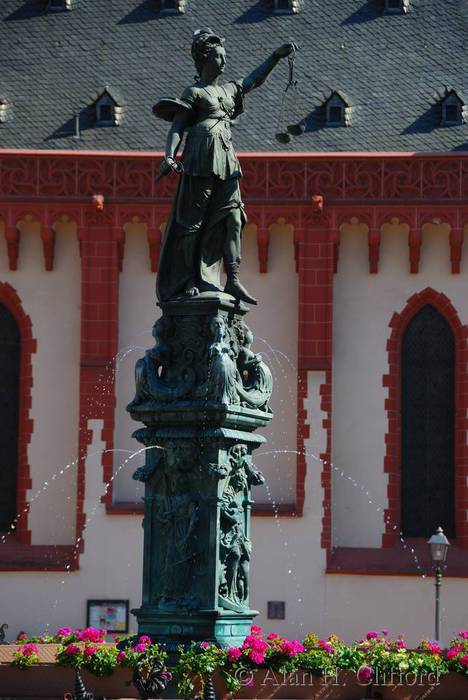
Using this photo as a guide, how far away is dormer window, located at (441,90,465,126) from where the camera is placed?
42.6 metres

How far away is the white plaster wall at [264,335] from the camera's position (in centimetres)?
4084

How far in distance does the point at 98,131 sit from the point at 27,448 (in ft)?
23.3

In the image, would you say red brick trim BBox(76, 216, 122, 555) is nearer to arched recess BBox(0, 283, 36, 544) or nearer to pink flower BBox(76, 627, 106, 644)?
arched recess BBox(0, 283, 36, 544)

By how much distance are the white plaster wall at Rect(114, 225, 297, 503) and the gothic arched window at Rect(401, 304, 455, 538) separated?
2447 mm

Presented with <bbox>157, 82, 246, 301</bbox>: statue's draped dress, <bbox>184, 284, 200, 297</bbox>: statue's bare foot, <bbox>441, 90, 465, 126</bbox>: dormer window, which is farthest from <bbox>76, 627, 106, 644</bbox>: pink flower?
<bbox>441, 90, 465, 126</bbox>: dormer window

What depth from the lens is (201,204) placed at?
17703mm

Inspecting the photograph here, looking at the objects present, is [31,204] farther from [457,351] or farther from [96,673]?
[96,673]

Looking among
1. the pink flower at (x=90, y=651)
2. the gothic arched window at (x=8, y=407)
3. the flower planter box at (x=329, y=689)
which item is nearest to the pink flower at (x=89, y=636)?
the pink flower at (x=90, y=651)

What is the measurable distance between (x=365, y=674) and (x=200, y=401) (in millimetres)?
2719

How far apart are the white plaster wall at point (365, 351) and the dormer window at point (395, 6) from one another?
6.63m

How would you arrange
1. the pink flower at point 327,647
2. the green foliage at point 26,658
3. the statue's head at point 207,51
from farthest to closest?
the statue's head at point 207,51, the green foliage at point 26,658, the pink flower at point 327,647

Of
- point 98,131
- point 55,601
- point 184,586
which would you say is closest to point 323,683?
point 184,586

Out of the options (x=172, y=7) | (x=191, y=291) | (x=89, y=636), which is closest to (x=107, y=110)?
(x=172, y=7)

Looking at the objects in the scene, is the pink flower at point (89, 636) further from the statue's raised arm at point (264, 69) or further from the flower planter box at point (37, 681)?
the statue's raised arm at point (264, 69)
